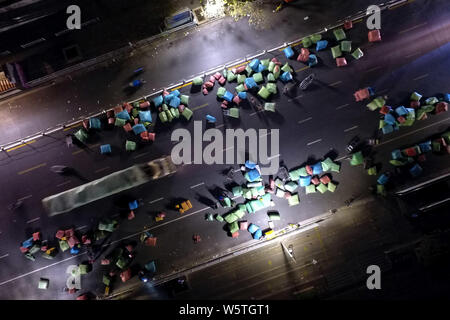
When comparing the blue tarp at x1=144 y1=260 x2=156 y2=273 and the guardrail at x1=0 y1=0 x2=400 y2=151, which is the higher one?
the guardrail at x1=0 y1=0 x2=400 y2=151

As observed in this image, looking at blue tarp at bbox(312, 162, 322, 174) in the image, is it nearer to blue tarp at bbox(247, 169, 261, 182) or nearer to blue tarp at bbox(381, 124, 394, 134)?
blue tarp at bbox(247, 169, 261, 182)

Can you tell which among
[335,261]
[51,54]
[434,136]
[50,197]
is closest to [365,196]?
[335,261]

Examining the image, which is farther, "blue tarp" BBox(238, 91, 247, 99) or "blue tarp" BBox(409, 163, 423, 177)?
"blue tarp" BBox(238, 91, 247, 99)

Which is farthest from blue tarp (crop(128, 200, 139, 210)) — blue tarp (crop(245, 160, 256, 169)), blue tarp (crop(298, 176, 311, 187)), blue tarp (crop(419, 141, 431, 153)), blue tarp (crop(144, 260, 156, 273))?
blue tarp (crop(419, 141, 431, 153))

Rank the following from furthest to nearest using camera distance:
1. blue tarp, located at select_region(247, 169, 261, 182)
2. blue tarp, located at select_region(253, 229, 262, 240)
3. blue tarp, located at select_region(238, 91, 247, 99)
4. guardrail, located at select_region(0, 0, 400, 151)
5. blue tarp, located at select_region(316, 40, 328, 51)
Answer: guardrail, located at select_region(0, 0, 400, 151)
blue tarp, located at select_region(238, 91, 247, 99)
blue tarp, located at select_region(316, 40, 328, 51)
blue tarp, located at select_region(253, 229, 262, 240)
blue tarp, located at select_region(247, 169, 261, 182)

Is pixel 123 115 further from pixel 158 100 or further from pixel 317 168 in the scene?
pixel 317 168

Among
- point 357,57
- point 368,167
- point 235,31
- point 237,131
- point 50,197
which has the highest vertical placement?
point 235,31

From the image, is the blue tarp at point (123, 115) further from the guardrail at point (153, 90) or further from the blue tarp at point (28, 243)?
the blue tarp at point (28, 243)

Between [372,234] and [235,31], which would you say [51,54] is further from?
[372,234]
